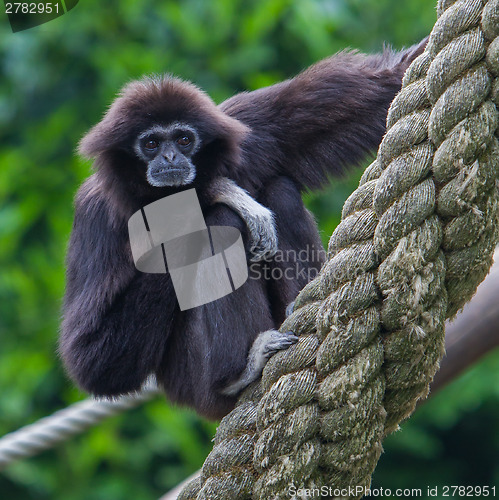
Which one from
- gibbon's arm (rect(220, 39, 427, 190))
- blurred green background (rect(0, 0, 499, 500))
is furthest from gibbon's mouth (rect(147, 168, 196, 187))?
blurred green background (rect(0, 0, 499, 500))

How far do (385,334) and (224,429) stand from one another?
0.67 meters

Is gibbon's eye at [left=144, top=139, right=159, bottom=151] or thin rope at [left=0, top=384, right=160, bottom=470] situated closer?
gibbon's eye at [left=144, top=139, right=159, bottom=151]

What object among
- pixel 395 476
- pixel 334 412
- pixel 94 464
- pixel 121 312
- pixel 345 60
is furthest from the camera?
pixel 395 476

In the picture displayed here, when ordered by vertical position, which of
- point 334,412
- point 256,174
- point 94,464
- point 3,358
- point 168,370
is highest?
point 256,174

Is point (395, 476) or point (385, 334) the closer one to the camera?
point (385, 334)

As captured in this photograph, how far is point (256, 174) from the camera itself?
4102mm

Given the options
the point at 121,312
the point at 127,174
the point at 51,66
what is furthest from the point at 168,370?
the point at 51,66

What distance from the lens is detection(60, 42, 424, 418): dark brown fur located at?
12.6 feet

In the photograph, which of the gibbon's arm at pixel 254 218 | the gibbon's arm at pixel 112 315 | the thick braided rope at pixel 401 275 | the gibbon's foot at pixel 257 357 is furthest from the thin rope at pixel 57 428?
the thick braided rope at pixel 401 275

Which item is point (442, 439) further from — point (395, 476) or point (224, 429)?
point (224, 429)

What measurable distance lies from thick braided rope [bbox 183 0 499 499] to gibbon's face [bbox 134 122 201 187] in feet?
5.97

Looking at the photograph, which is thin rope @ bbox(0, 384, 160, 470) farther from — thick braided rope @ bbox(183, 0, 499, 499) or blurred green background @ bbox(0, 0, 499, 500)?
blurred green background @ bbox(0, 0, 499, 500)

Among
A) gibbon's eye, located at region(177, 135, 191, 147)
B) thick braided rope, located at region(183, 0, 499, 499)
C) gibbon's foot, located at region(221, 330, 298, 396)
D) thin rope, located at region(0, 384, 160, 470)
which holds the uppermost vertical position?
gibbon's eye, located at region(177, 135, 191, 147)

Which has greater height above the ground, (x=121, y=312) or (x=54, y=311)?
(x=121, y=312)
